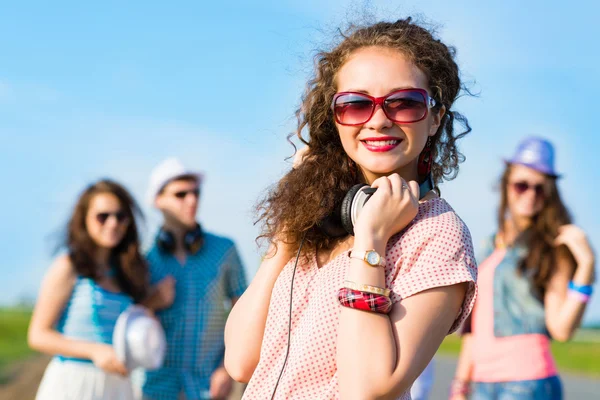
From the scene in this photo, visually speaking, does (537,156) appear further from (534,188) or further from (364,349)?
(364,349)

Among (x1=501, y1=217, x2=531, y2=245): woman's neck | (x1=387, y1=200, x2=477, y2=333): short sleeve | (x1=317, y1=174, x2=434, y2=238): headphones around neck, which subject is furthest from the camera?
(x1=501, y1=217, x2=531, y2=245): woman's neck

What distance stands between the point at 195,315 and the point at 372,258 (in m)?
4.23

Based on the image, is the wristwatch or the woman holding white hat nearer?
the wristwatch

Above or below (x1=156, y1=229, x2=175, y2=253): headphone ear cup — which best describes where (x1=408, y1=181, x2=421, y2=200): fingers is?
above

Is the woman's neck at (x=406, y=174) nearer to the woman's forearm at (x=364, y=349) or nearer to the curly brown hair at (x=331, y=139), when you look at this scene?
the curly brown hair at (x=331, y=139)

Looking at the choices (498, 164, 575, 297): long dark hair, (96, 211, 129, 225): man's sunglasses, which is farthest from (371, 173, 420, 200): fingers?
(96, 211, 129, 225): man's sunglasses

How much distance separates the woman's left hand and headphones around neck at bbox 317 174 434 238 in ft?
12.1

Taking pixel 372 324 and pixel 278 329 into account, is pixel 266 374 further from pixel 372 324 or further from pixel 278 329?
pixel 372 324

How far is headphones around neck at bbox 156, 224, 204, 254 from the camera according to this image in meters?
6.53

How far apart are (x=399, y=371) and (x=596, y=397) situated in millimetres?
12847

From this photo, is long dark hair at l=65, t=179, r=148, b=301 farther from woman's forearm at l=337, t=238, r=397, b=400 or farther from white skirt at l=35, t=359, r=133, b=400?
woman's forearm at l=337, t=238, r=397, b=400

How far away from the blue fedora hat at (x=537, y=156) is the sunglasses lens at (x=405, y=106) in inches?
150

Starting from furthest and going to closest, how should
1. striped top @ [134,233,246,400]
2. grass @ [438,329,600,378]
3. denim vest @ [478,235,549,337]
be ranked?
grass @ [438,329,600,378]
striped top @ [134,233,246,400]
denim vest @ [478,235,549,337]

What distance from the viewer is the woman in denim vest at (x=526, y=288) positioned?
555 cm
